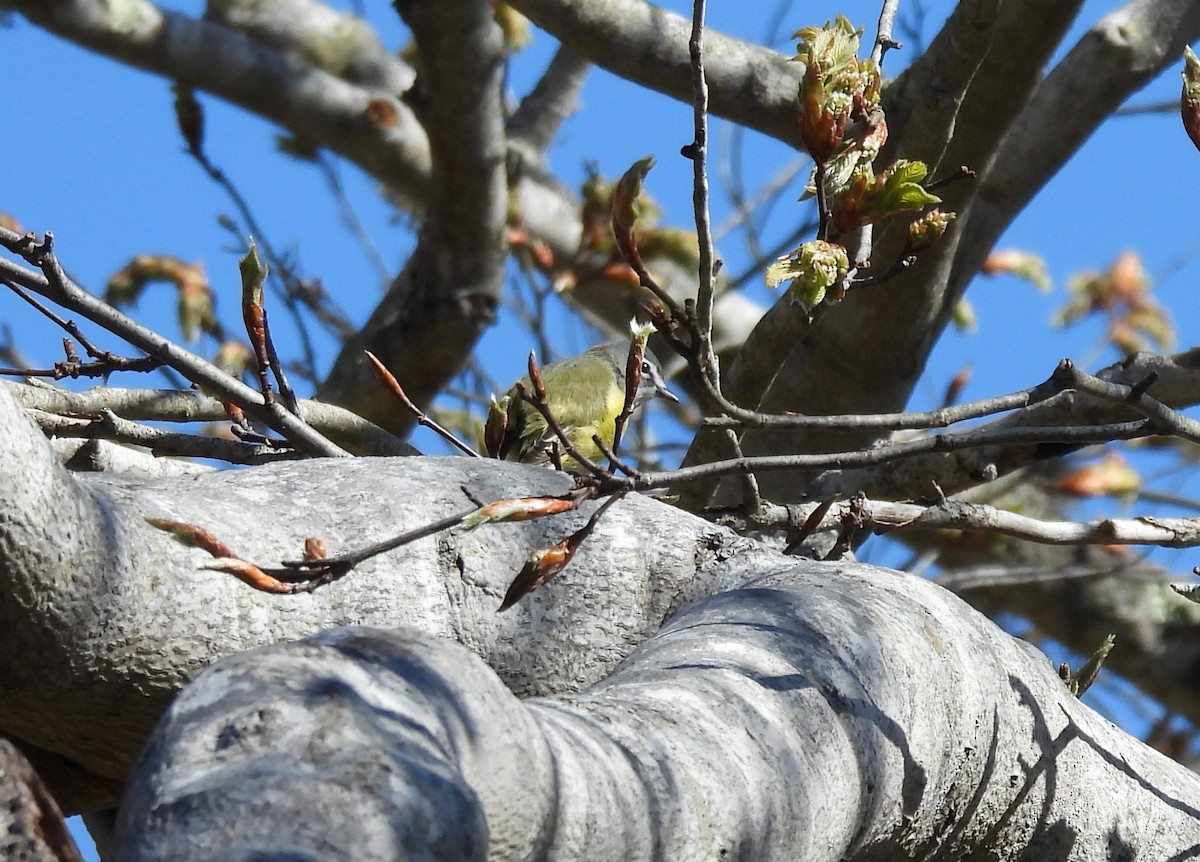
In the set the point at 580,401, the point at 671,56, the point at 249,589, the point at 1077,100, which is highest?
the point at 1077,100

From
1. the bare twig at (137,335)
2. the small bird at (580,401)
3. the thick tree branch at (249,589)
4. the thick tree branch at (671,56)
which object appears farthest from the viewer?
the small bird at (580,401)

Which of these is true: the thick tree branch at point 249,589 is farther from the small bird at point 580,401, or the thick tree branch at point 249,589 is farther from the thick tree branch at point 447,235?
the small bird at point 580,401

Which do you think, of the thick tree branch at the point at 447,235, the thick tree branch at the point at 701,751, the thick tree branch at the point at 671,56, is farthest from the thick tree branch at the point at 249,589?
the thick tree branch at the point at 447,235

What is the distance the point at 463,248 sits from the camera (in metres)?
4.53

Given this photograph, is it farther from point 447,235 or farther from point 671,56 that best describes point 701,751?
point 447,235

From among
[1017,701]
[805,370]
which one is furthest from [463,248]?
[1017,701]

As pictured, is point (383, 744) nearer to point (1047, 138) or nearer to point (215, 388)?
point (215, 388)

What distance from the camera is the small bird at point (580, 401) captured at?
193 inches

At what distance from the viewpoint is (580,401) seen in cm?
514

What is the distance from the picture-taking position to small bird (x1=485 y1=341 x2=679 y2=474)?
491 centimetres

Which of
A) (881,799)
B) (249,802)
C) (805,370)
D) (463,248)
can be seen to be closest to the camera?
(249,802)

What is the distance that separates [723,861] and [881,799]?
35 centimetres

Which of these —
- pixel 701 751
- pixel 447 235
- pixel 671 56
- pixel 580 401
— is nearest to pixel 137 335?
pixel 701 751

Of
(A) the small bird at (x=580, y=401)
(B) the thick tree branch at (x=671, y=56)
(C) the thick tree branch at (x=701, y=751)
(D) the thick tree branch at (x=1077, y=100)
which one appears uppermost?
(D) the thick tree branch at (x=1077, y=100)
